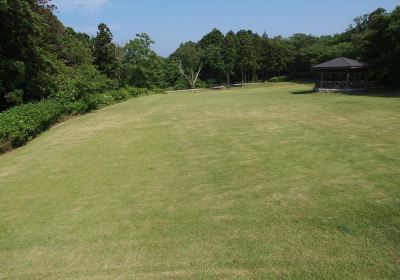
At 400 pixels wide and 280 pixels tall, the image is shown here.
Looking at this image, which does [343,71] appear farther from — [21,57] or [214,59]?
[214,59]

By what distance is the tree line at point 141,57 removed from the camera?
59.3ft

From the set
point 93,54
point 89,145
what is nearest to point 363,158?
point 89,145

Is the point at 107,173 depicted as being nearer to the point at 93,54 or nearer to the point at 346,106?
the point at 346,106

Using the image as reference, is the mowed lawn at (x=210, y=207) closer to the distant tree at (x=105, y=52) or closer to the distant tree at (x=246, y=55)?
the distant tree at (x=105, y=52)

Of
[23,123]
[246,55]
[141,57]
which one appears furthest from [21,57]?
[246,55]

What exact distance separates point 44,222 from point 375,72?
27.8 m

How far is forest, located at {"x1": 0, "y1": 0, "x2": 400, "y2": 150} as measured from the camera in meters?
17.0

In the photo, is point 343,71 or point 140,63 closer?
point 343,71

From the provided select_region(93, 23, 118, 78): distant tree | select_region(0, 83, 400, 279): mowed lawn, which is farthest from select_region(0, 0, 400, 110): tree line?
select_region(0, 83, 400, 279): mowed lawn

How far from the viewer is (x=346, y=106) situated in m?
18.0

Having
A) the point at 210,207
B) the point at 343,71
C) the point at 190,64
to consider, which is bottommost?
the point at 210,207

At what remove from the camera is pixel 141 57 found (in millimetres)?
43719

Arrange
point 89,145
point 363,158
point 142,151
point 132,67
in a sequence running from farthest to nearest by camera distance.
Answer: point 132,67
point 89,145
point 142,151
point 363,158

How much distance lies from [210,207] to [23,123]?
391 inches
